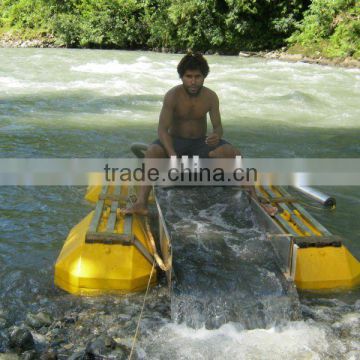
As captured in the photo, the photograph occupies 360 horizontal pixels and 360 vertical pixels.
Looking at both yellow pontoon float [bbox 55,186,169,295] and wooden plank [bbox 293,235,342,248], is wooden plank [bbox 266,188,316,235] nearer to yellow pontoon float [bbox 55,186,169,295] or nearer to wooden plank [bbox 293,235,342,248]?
wooden plank [bbox 293,235,342,248]

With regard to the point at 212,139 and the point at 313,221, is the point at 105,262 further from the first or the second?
the point at 313,221

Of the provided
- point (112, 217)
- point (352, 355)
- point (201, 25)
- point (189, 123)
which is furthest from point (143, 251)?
point (201, 25)

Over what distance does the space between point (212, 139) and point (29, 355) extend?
257 centimetres

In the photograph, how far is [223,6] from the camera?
26.0 m

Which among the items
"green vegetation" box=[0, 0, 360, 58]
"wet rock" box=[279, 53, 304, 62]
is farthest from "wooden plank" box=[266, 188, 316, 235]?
"wet rock" box=[279, 53, 304, 62]

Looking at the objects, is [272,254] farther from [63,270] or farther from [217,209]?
[63,270]

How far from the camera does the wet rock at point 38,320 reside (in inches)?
146

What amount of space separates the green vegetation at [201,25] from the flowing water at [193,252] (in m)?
12.2

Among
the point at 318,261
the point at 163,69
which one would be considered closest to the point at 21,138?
the point at 318,261

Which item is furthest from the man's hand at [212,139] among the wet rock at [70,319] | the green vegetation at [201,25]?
the green vegetation at [201,25]

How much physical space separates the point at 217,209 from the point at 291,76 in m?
13.0

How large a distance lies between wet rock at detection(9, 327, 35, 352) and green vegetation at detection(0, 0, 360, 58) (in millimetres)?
19369

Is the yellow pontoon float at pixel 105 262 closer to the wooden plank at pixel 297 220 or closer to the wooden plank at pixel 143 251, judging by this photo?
the wooden plank at pixel 143 251

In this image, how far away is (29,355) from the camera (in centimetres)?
333
